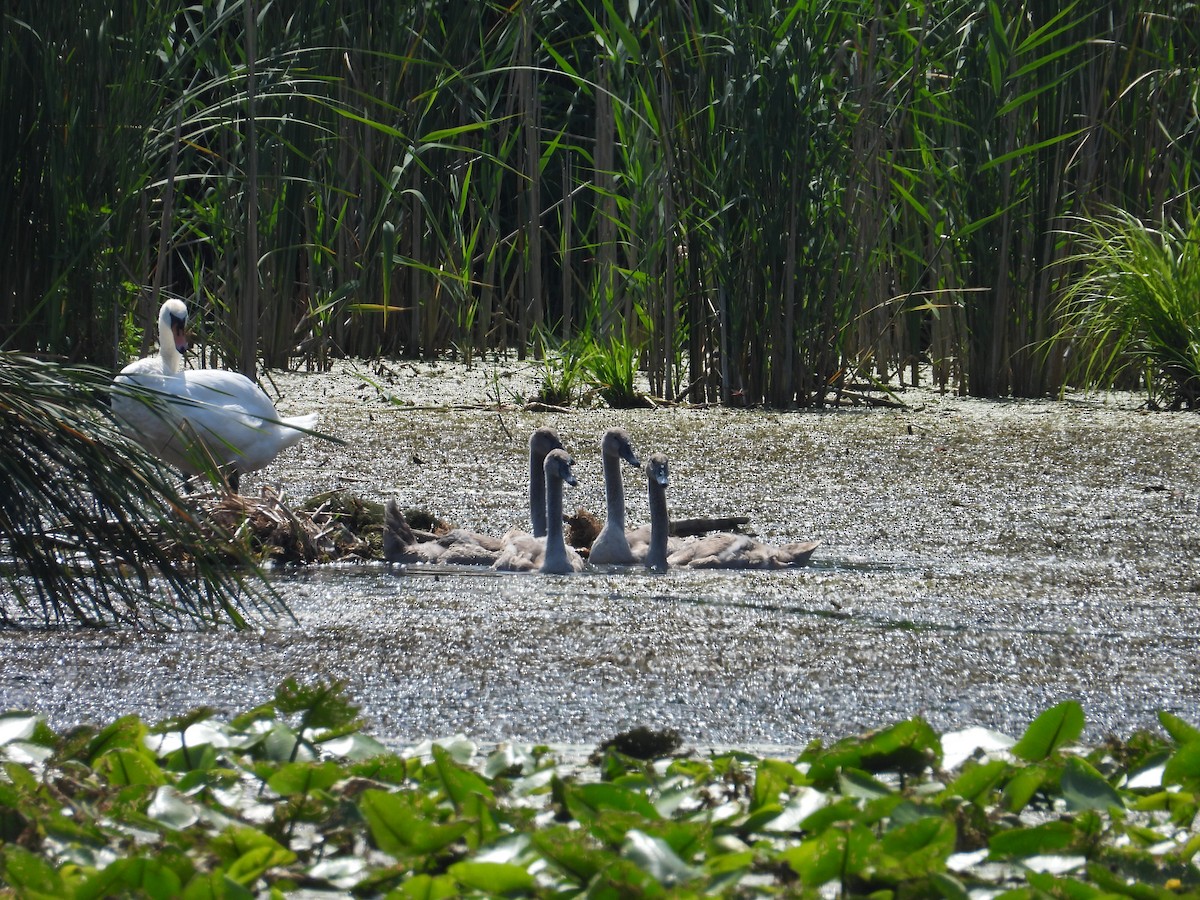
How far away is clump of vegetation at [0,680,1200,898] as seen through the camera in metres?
1.79

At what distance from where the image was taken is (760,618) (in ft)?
11.6

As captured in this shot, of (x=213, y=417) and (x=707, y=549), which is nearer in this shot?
(x=707, y=549)

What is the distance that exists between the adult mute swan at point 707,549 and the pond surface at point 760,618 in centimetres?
6

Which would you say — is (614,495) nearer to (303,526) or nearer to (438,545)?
(438,545)

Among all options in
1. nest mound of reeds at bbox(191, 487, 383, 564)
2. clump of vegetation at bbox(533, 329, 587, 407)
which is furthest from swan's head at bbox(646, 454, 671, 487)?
clump of vegetation at bbox(533, 329, 587, 407)

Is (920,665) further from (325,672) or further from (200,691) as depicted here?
(200,691)

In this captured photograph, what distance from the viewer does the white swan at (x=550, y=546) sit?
416 cm

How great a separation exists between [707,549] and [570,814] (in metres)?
2.19

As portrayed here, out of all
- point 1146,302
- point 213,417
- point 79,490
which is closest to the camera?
point 79,490

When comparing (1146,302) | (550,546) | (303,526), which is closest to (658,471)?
(550,546)

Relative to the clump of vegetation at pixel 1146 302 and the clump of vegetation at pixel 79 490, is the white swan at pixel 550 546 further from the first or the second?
the clump of vegetation at pixel 1146 302

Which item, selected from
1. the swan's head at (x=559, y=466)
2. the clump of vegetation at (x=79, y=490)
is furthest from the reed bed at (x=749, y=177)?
the clump of vegetation at (x=79, y=490)

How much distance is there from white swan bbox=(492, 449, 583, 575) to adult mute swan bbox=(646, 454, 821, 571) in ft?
0.69

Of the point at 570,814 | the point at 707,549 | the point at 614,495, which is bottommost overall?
the point at 570,814
